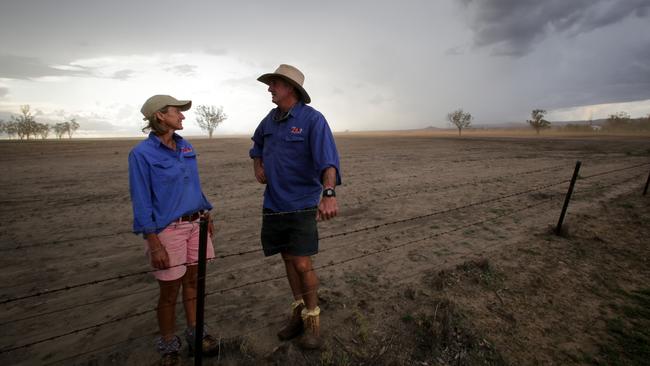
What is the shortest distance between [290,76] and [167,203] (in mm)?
1459

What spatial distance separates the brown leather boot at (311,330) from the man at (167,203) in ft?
3.52

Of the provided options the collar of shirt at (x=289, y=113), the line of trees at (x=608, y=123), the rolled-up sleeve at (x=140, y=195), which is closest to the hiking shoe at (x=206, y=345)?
the rolled-up sleeve at (x=140, y=195)

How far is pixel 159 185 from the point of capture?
2.48 metres

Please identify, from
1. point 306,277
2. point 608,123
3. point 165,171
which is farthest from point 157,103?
point 608,123

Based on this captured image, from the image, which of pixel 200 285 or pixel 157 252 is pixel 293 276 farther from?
pixel 157 252

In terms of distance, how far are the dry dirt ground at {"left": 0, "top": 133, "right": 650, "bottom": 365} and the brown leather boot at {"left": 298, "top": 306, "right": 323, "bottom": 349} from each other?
10cm

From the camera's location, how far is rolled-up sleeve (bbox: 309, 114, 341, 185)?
262 centimetres

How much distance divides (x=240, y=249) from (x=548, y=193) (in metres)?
8.99

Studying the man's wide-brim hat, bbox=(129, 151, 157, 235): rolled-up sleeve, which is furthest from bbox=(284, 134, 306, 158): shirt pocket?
bbox=(129, 151, 157, 235): rolled-up sleeve

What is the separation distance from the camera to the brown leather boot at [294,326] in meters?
3.10

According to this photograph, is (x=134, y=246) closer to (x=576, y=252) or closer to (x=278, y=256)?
(x=278, y=256)

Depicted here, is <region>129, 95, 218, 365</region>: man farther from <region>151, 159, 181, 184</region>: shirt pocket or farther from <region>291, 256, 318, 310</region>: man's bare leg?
<region>291, 256, 318, 310</region>: man's bare leg

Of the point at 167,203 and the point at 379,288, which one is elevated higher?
the point at 167,203

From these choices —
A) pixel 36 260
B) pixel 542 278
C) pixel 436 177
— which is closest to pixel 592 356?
pixel 542 278
